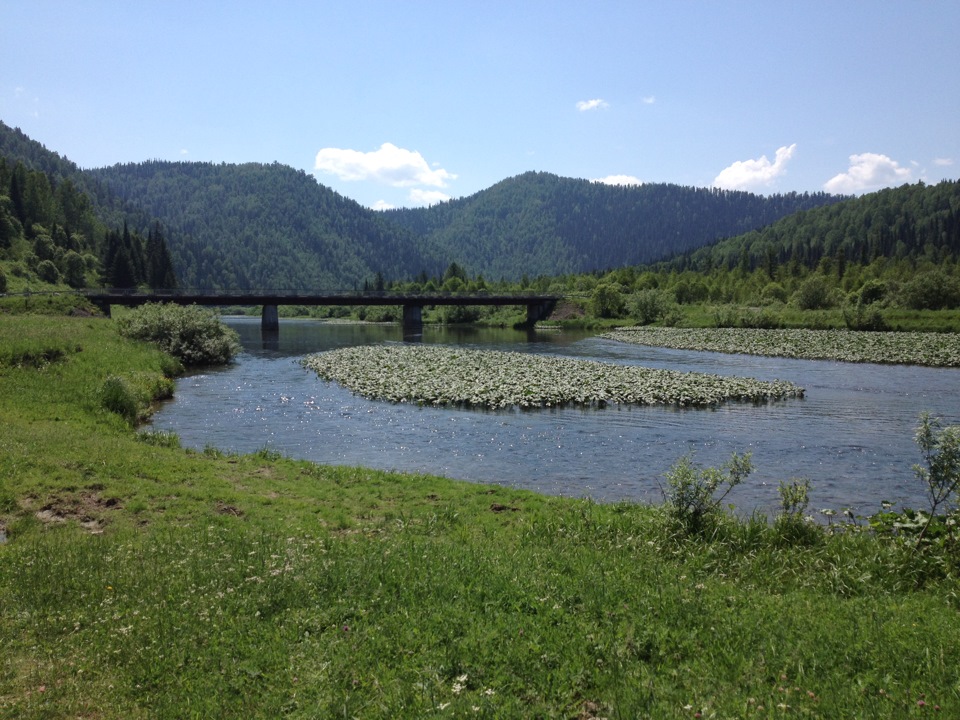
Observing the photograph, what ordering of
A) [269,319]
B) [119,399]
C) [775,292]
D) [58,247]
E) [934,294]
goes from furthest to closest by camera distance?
[58,247] < [775,292] < [269,319] < [934,294] < [119,399]

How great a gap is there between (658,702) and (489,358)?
180 feet

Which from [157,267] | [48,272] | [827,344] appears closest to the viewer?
[827,344]

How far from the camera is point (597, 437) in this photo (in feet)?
95.6

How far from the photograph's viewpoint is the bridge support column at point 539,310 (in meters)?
149

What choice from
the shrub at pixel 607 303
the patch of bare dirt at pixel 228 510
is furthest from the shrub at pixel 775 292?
the patch of bare dirt at pixel 228 510

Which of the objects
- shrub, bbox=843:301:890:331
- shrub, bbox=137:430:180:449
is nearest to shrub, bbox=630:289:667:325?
shrub, bbox=843:301:890:331

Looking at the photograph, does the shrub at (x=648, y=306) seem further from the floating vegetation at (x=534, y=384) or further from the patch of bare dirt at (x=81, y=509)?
the patch of bare dirt at (x=81, y=509)

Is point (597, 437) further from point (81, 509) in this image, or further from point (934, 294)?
point (934, 294)

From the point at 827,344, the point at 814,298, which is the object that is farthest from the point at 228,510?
the point at 814,298

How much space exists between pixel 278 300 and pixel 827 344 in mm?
97388

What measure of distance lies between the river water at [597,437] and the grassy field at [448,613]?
22.6 ft

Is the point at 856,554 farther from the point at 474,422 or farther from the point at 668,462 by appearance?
the point at 474,422

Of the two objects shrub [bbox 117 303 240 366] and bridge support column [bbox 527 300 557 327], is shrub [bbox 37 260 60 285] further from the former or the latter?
bridge support column [bbox 527 300 557 327]

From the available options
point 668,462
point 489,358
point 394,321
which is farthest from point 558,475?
point 394,321
